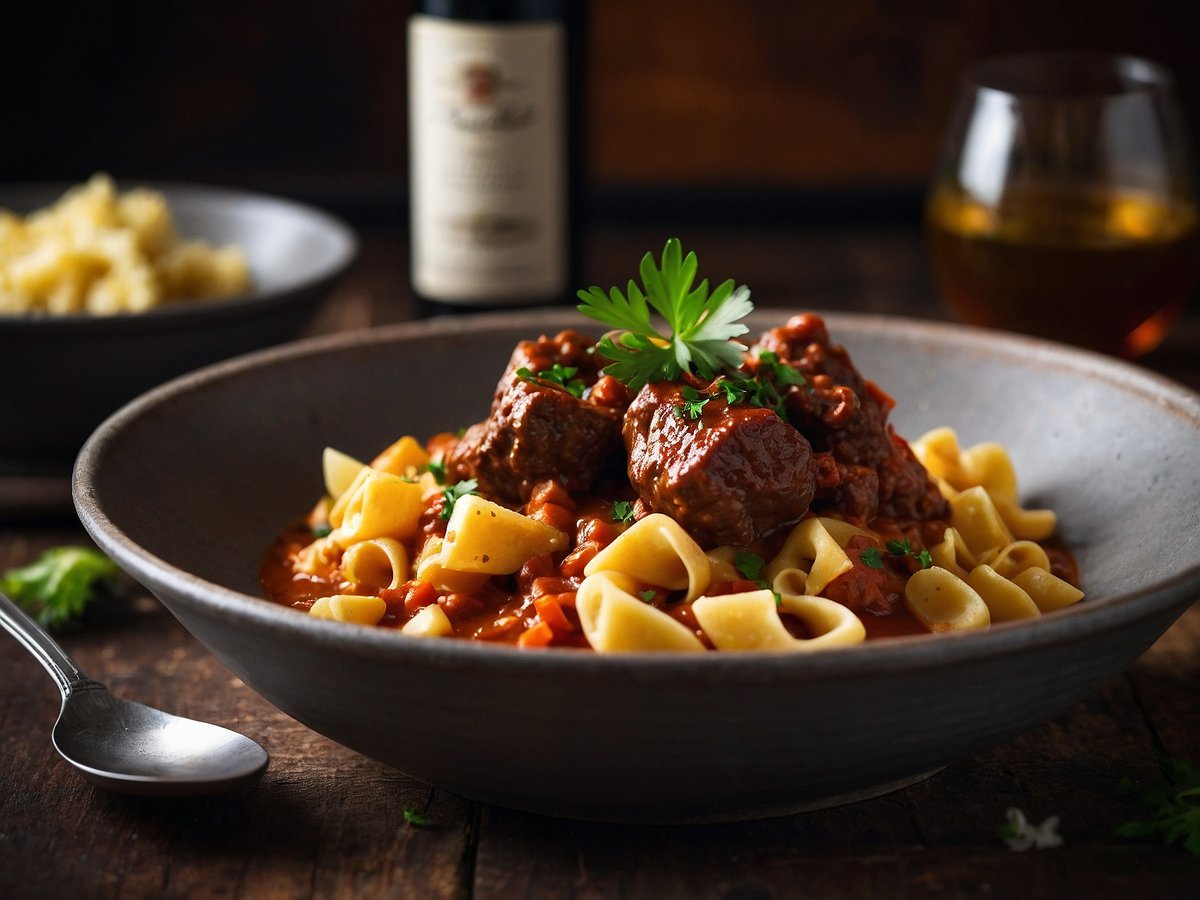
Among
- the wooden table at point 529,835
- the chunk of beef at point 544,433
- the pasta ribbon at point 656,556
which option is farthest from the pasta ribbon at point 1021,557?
the chunk of beef at point 544,433

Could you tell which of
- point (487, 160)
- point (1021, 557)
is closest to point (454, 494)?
point (1021, 557)

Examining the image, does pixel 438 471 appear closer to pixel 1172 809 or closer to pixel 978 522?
pixel 978 522

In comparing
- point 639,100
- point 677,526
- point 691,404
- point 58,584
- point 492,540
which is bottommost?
point 58,584

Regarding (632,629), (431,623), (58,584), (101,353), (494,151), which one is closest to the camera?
(632,629)

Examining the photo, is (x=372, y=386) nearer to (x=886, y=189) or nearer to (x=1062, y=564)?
(x=1062, y=564)

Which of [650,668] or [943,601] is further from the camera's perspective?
[943,601]
